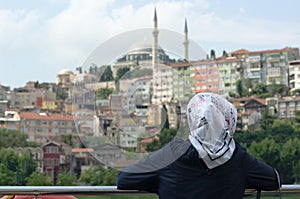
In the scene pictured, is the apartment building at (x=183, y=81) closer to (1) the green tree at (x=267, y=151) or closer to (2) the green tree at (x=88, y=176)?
(1) the green tree at (x=267, y=151)

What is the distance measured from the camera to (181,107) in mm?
1913

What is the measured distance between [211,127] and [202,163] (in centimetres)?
8

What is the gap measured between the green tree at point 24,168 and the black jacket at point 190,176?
44.1 m

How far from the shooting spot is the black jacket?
1650 mm

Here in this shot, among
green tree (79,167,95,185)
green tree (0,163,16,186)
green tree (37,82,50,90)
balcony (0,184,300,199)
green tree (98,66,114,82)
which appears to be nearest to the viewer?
green tree (98,66,114,82)

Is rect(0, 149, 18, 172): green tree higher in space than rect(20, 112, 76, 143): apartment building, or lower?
lower

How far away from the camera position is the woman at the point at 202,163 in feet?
5.30

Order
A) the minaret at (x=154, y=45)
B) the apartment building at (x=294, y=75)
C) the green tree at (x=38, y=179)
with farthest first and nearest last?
the apartment building at (x=294, y=75), the green tree at (x=38, y=179), the minaret at (x=154, y=45)

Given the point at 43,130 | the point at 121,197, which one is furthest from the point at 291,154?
the point at 121,197

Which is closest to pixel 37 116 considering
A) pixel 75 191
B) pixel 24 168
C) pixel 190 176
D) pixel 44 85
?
pixel 44 85

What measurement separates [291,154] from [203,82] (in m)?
42.4

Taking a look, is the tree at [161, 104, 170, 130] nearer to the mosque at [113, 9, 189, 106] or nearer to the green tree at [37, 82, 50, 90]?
the mosque at [113, 9, 189, 106]

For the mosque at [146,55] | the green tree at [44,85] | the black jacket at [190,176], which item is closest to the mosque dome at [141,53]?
the mosque at [146,55]

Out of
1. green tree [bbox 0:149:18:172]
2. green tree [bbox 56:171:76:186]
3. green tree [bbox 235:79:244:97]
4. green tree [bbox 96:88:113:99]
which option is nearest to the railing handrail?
green tree [bbox 96:88:113:99]
